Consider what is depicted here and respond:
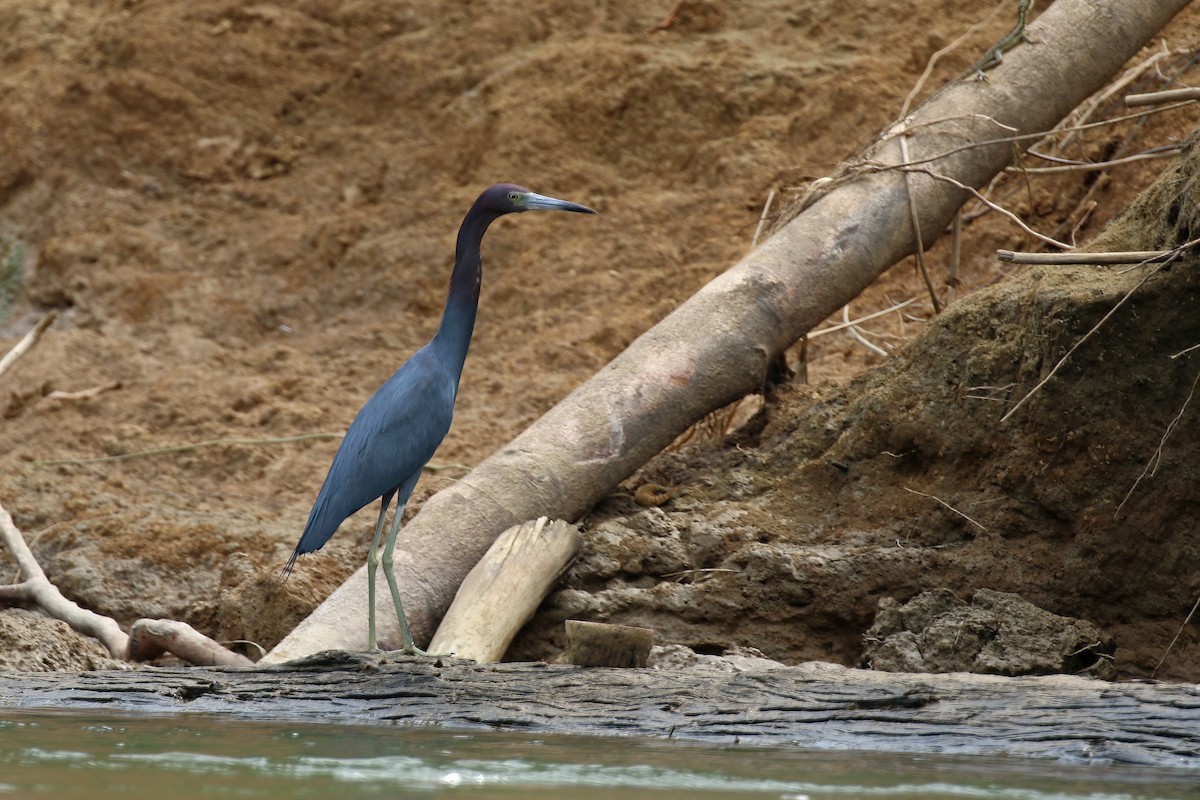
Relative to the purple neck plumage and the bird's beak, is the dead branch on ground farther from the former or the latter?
the bird's beak

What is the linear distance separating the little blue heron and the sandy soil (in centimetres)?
76

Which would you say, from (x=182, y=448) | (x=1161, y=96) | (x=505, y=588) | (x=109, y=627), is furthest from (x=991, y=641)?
(x=182, y=448)

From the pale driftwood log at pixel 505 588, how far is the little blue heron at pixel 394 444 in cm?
20

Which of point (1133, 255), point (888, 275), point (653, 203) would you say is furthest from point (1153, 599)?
point (653, 203)

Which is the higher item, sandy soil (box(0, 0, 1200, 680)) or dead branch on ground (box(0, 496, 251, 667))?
sandy soil (box(0, 0, 1200, 680))

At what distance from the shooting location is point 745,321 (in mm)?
6559

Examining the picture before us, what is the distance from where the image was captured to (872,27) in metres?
10.5

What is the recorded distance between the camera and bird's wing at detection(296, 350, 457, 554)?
5461 mm

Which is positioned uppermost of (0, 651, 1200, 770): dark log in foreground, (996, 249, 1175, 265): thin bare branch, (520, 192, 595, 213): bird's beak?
(520, 192, 595, 213): bird's beak

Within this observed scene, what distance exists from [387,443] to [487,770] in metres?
2.27

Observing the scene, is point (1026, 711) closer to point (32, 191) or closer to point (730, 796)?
point (730, 796)

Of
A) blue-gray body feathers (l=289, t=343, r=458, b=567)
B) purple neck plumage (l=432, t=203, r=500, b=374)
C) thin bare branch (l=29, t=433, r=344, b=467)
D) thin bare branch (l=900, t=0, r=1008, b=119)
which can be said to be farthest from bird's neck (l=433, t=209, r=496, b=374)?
thin bare branch (l=29, t=433, r=344, b=467)

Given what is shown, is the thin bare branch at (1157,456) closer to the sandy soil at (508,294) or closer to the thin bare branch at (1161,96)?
the sandy soil at (508,294)

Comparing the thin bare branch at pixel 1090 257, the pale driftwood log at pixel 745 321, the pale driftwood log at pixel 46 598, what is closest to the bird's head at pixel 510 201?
the pale driftwood log at pixel 745 321
